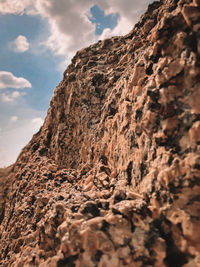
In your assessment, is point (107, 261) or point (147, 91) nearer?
point (107, 261)

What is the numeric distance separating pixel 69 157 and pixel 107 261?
9.06 meters

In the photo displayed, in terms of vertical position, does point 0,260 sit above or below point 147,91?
below

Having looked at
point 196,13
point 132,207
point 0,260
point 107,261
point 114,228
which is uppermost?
point 196,13

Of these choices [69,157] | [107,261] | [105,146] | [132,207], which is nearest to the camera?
[107,261]

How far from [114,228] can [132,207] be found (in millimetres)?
651

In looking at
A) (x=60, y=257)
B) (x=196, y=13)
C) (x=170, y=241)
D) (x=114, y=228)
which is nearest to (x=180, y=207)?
(x=170, y=241)

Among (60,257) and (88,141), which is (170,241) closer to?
(60,257)

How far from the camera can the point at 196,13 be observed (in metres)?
4.16

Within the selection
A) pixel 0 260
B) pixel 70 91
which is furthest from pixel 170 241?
pixel 70 91

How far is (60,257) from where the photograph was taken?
145 inches

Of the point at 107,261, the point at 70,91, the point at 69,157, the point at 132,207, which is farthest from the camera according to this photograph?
the point at 70,91

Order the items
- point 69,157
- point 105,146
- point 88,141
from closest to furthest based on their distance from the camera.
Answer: point 105,146
point 88,141
point 69,157

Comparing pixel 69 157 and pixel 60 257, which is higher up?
pixel 69 157

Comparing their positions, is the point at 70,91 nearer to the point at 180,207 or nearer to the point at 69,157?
the point at 69,157
